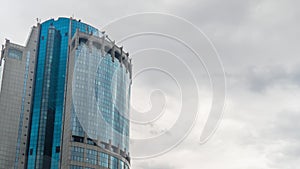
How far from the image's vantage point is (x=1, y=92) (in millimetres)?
151750

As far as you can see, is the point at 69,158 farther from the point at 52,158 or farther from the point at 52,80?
the point at 52,80

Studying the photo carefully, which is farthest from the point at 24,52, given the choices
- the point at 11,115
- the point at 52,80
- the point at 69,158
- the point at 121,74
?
the point at 69,158

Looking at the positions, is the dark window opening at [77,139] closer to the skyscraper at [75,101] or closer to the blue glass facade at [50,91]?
the skyscraper at [75,101]

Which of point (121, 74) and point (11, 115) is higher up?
point (121, 74)

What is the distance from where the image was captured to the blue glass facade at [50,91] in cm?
14538

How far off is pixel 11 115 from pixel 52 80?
19.9 metres

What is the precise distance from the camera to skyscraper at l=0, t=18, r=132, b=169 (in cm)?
14425

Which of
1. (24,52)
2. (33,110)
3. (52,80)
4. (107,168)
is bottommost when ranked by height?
(107,168)

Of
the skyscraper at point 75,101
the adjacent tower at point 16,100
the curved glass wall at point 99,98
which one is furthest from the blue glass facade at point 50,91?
the curved glass wall at point 99,98

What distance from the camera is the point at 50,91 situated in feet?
509

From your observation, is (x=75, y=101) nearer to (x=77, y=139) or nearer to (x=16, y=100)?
(x=77, y=139)

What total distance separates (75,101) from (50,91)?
42.5ft

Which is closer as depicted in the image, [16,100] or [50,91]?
[16,100]

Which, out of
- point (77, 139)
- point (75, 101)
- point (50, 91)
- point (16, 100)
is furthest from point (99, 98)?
point (16, 100)
